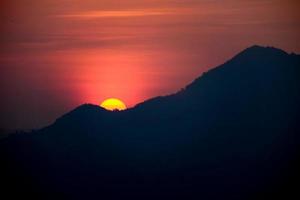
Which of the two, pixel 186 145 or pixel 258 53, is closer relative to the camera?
pixel 186 145

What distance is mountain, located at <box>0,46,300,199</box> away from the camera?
22.3 meters

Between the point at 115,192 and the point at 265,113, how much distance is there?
6848 mm

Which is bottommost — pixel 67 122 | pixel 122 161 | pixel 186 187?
pixel 186 187

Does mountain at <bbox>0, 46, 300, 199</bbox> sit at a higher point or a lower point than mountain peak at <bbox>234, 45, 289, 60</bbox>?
lower

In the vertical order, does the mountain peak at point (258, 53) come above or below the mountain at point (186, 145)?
above

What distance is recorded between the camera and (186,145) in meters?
23.9

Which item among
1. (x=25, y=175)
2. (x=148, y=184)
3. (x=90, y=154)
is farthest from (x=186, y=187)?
(x=25, y=175)

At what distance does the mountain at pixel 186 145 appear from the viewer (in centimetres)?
2234

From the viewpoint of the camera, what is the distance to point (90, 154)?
24172 millimetres

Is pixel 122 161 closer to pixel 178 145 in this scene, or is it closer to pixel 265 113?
pixel 178 145

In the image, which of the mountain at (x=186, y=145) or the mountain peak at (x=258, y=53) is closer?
the mountain at (x=186, y=145)

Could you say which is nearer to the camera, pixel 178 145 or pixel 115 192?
pixel 115 192

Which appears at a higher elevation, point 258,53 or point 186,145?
point 258,53

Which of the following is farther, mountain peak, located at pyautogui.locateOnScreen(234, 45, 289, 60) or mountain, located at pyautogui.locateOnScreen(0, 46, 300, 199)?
mountain peak, located at pyautogui.locateOnScreen(234, 45, 289, 60)
